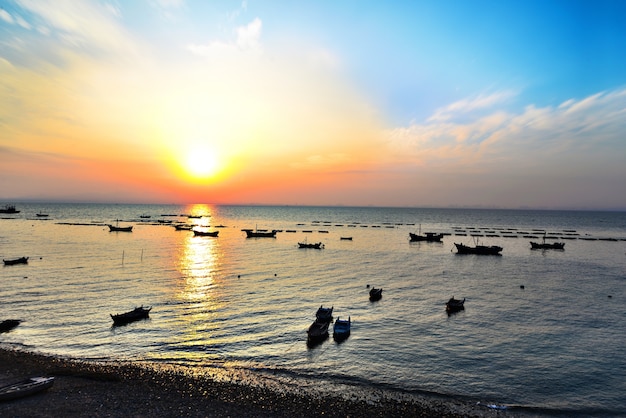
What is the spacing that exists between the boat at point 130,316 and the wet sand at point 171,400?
923cm

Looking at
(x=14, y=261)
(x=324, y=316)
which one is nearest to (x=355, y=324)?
(x=324, y=316)

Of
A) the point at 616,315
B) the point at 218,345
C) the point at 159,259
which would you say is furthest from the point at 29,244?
the point at 616,315

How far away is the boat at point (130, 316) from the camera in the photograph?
34125 mm

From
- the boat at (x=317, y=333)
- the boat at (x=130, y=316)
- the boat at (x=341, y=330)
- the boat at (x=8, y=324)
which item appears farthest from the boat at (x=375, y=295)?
the boat at (x=8, y=324)

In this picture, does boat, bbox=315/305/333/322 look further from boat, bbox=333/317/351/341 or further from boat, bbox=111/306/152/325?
boat, bbox=111/306/152/325

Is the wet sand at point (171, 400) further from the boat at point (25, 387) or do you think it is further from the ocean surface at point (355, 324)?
the ocean surface at point (355, 324)

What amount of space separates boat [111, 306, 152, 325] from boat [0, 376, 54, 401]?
12221 millimetres

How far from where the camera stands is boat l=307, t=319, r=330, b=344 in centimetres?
3138

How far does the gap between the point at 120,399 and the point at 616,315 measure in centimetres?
4813

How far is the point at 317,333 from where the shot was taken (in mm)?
31641

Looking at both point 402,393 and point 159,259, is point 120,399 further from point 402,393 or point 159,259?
point 159,259

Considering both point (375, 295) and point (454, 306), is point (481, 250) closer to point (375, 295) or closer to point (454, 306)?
point (454, 306)

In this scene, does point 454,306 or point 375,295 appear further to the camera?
point 375,295

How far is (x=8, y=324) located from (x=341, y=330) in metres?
29.0
